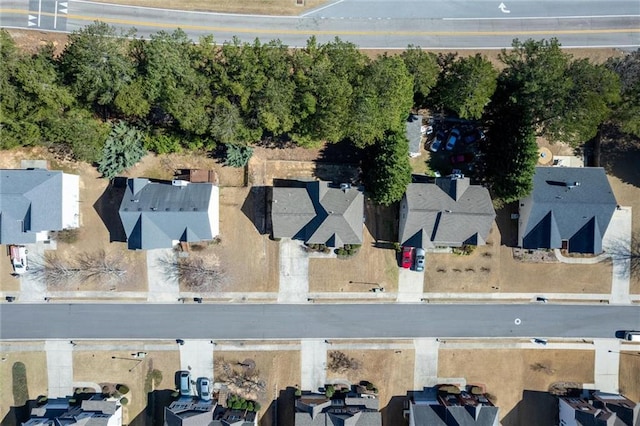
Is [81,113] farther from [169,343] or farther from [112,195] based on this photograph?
[169,343]

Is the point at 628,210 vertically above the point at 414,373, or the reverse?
the point at 628,210

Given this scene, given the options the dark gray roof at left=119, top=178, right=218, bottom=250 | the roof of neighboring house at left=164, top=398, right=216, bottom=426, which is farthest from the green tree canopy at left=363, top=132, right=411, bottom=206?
the roof of neighboring house at left=164, top=398, right=216, bottom=426

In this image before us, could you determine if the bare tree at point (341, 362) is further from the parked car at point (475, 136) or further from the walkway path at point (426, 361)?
the parked car at point (475, 136)

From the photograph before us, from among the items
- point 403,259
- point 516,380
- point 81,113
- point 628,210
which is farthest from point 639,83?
point 81,113

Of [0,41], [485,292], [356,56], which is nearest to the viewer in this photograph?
[0,41]

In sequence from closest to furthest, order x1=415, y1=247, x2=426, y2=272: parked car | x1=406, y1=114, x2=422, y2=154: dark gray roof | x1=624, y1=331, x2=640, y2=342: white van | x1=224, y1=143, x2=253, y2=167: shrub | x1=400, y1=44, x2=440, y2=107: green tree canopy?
1. x1=400, y1=44, x2=440, y2=107: green tree canopy
2. x1=406, y1=114, x2=422, y2=154: dark gray roof
3. x1=224, y1=143, x2=253, y2=167: shrub
4. x1=415, y1=247, x2=426, y2=272: parked car
5. x1=624, y1=331, x2=640, y2=342: white van

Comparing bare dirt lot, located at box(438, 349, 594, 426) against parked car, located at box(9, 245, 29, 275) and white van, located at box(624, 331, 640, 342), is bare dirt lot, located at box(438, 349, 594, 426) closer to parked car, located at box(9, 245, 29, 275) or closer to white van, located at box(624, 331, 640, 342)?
white van, located at box(624, 331, 640, 342)

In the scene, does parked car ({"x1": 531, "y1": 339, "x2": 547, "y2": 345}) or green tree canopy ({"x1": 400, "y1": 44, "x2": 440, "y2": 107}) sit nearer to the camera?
green tree canopy ({"x1": 400, "y1": 44, "x2": 440, "y2": 107})
